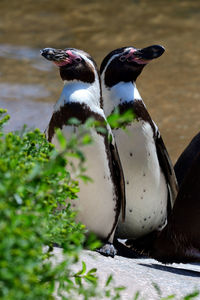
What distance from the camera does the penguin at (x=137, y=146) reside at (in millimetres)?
3404

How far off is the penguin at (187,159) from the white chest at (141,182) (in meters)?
0.46

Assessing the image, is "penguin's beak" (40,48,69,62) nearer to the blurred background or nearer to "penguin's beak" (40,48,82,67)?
"penguin's beak" (40,48,82,67)

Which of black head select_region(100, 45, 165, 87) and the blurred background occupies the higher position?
black head select_region(100, 45, 165, 87)

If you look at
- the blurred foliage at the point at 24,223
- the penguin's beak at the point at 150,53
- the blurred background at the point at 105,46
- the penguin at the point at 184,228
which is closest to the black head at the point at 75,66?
the penguin's beak at the point at 150,53

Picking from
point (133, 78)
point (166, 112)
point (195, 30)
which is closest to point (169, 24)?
point (195, 30)

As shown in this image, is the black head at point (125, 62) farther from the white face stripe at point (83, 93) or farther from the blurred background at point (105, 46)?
the blurred background at point (105, 46)

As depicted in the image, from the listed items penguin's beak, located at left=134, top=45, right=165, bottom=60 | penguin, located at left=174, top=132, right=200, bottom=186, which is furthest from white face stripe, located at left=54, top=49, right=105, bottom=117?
penguin, located at left=174, top=132, right=200, bottom=186

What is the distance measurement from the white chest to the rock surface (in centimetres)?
30

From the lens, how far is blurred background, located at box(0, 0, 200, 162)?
6.68 metres

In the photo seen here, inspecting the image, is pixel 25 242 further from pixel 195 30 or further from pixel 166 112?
pixel 195 30

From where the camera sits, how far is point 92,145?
10.1ft

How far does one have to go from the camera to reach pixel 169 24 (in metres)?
9.42

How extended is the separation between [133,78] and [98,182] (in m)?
0.64

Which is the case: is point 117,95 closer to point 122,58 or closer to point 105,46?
point 122,58
